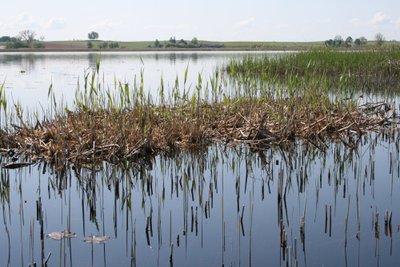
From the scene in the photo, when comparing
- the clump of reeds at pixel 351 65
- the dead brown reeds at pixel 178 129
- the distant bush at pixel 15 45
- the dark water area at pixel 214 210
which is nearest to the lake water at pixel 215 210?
the dark water area at pixel 214 210

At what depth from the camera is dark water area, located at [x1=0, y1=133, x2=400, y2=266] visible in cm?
414

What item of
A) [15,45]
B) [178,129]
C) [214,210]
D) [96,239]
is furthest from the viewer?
[15,45]

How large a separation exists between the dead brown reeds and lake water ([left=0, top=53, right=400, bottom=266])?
279mm

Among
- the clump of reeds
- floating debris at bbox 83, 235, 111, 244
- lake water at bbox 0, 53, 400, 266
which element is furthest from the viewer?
the clump of reeds

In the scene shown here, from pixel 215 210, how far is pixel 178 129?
9.31ft

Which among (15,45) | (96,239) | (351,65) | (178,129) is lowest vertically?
(96,239)

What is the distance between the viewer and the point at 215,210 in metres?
5.18

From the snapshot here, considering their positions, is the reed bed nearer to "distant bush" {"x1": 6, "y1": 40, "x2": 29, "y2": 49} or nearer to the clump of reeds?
the clump of reeds

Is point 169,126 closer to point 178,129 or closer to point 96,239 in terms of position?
point 178,129

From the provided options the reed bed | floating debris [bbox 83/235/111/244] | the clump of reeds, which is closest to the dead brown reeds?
the reed bed

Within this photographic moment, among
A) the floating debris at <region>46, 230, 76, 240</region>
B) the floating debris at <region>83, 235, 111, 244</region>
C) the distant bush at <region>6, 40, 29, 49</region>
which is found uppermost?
the distant bush at <region>6, 40, 29, 49</region>

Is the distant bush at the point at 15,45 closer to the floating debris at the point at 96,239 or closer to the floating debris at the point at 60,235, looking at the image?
the floating debris at the point at 60,235

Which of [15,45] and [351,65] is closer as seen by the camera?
[351,65]

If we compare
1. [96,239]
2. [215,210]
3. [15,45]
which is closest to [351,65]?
[215,210]
